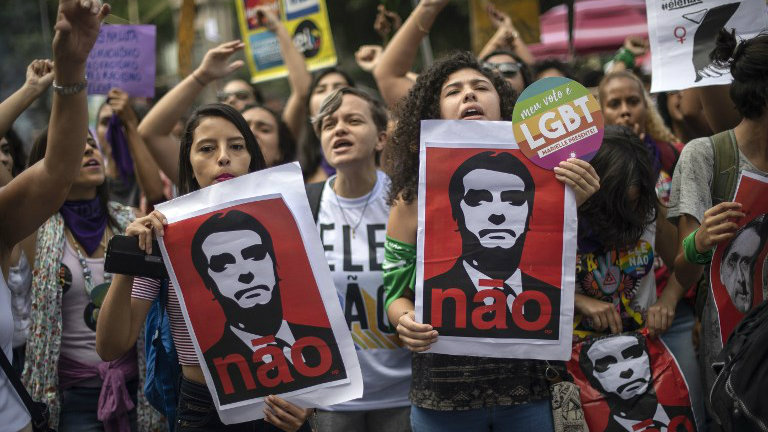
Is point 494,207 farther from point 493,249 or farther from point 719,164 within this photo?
point 719,164

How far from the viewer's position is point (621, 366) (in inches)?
122

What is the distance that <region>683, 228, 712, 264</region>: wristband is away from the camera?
120 inches

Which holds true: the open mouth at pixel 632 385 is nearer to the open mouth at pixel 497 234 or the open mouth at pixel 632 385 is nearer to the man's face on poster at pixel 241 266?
the open mouth at pixel 497 234

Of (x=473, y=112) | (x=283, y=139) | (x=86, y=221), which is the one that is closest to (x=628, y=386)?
(x=473, y=112)

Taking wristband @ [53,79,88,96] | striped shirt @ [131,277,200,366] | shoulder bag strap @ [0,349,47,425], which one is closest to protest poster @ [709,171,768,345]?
striped shirt @ [131,277,200,366]

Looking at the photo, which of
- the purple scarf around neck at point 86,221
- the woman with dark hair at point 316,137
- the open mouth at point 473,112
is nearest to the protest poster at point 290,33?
the woman with dark hair at point 316,137

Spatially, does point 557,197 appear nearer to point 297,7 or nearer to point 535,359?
point 535,359

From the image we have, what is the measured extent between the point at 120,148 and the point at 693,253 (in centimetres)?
375

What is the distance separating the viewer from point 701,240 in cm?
297

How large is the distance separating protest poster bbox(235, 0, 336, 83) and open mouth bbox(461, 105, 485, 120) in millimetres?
3271

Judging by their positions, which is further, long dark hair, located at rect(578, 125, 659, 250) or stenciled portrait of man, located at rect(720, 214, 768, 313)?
long dark hair, located at rect(578, 125, 659, 250)

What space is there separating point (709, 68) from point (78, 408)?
318cm

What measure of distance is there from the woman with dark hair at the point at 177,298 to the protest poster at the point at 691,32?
6.05 ft

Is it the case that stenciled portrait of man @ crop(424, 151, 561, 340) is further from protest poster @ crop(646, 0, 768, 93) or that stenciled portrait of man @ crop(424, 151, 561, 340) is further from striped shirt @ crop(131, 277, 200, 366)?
protest poster @ crop(646, 0, 768, 93)
